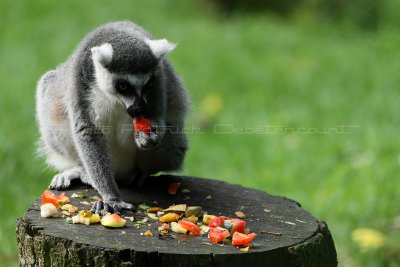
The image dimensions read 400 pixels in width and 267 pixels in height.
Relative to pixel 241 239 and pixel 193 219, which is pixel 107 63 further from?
pixel 241 239

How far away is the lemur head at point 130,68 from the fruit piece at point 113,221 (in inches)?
25.2

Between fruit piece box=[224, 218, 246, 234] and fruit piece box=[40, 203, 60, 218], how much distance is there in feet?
2.90

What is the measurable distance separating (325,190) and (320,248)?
3246 mm

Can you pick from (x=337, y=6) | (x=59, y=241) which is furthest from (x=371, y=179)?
(x=337, y=6)

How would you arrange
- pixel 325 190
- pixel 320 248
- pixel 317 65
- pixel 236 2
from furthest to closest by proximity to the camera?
pixel 236 2, pixel 317 65, pixel 325 190, pixel 320 248

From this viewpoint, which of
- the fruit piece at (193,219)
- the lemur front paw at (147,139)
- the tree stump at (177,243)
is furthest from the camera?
the lemur front paw at (147,139)

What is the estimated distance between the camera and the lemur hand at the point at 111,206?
11.8 feet

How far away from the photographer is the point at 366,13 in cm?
1223

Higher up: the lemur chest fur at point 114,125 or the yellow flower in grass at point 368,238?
the lemur chest fur at point 114,125

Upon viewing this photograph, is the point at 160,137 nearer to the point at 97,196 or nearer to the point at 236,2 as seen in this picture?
the point at 97,196

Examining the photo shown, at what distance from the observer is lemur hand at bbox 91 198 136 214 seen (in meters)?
3.59

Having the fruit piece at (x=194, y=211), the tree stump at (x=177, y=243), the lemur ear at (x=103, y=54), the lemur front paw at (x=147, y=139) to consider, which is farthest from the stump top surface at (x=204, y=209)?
the lemur ear at (x=103, y=54)

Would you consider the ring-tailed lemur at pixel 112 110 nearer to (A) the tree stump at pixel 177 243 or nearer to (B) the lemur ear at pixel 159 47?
(B) the lemur ear at pixel 159 47

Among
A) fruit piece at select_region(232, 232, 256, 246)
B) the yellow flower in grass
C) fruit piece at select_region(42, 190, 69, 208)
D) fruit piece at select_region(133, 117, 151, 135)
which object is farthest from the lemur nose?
the yellow flower in grass
